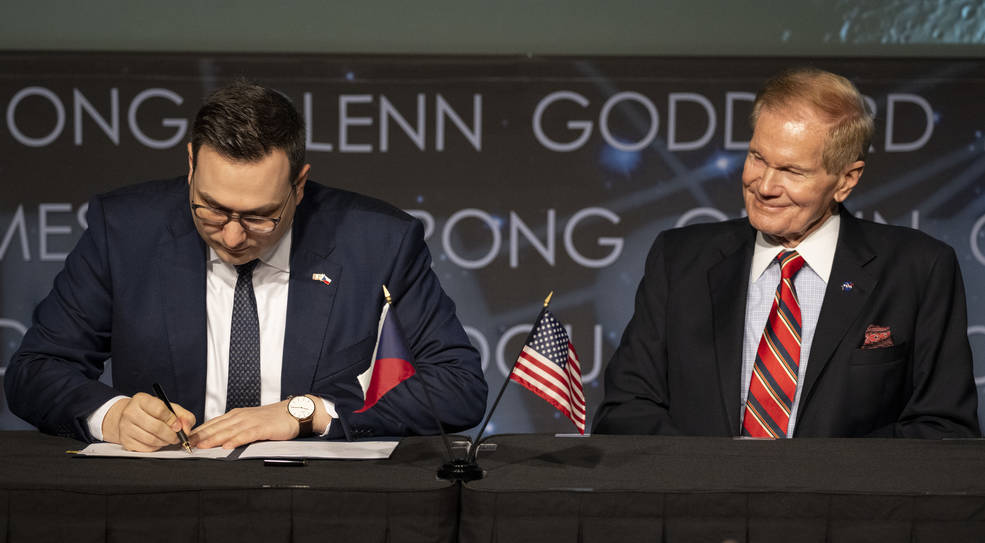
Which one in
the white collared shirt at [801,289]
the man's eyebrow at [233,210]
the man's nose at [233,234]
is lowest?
the white collared shirt at [801,289]

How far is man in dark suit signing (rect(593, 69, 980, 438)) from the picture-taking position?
2344mm

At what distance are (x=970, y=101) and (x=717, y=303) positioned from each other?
2343 millimetres

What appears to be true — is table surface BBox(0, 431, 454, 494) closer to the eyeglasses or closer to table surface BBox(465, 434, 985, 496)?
table surface BBox(465, 434, 985, 496)

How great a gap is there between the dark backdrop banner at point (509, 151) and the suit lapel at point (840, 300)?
178 cm

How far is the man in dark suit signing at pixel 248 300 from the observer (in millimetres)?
2293

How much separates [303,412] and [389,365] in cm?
25

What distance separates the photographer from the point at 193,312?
2.48 m

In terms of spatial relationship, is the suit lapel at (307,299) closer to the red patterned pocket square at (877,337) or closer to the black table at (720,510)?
the black table at (720,510)

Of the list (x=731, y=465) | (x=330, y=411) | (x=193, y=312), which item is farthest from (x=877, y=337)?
(x=193, y=312)

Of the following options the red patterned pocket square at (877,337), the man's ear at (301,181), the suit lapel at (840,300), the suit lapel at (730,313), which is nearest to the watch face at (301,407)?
the man's ear at (301,181)

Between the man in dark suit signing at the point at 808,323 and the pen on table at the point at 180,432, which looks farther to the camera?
the man in dark suit signing at the point at 808,323

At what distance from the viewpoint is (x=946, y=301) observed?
2.41 meters

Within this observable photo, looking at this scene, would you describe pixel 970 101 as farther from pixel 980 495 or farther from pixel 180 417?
pixel 180 417

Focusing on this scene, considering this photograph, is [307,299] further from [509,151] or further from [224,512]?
[509,151]
